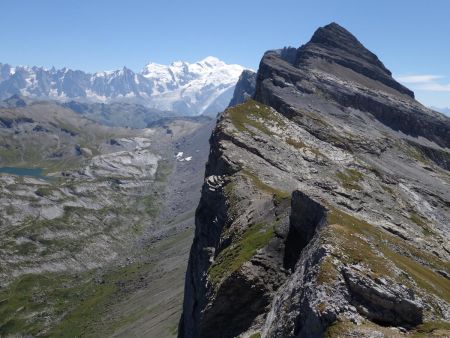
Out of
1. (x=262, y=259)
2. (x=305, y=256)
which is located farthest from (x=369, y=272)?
(x=262, y=259)

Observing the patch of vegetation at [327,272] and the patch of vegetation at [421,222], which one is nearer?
the patch of vegetation at [327,272]

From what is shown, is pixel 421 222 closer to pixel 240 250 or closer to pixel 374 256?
pixel 240 250

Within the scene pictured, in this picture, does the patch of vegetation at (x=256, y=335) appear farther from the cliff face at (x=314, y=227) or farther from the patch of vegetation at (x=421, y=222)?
the patch of vegetation at (x=421, y=222)

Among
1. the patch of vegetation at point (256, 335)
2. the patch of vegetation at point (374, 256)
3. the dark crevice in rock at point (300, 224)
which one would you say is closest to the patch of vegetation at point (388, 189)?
the dark crevice in rock at point (300, 224)

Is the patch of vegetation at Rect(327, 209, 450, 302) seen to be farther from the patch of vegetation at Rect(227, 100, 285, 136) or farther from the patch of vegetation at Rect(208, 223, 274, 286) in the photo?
the patch of vegetation at Rect(227, 100, 285, 136)

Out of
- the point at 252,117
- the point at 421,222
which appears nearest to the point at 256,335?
the point at 421,222

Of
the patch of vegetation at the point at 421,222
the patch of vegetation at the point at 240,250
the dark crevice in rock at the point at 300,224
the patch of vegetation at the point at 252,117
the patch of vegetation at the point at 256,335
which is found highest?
the patch of vegetation at the point at 252,117

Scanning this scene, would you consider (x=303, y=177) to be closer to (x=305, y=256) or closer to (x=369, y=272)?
(x=305, y=256)

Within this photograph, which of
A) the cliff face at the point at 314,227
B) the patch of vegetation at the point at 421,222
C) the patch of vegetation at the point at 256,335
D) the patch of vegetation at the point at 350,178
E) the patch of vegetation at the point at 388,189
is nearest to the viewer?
the cliff face at the point at 314,227
